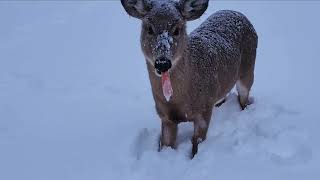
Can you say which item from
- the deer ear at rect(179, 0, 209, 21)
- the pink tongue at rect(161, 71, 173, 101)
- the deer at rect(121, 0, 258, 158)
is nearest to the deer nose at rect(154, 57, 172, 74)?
the deer at rect(121, 0, 258, 158)

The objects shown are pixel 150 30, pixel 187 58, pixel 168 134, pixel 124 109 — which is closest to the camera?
pixel 150 30

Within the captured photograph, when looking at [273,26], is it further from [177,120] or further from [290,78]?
[177,120]

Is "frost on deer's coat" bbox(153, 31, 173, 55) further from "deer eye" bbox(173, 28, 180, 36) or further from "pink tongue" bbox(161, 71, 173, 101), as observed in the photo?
"pink tongue" bbox(161, 71, 173, 101)

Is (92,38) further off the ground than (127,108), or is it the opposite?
(127,108)

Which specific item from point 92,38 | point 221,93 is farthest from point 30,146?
point 92,38

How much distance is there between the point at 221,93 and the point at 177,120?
2.54ft

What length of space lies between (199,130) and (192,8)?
1.40m

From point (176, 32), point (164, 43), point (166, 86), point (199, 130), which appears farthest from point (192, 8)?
point (199, 130)

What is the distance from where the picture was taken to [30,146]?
616cm

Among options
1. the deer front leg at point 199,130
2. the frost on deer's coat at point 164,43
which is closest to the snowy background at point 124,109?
the deer front leg at point 199,130

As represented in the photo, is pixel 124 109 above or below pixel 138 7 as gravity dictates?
below

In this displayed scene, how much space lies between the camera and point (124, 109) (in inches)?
289

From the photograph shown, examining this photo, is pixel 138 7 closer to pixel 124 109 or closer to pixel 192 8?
pixel 192 8

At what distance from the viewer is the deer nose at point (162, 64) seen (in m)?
4.97
